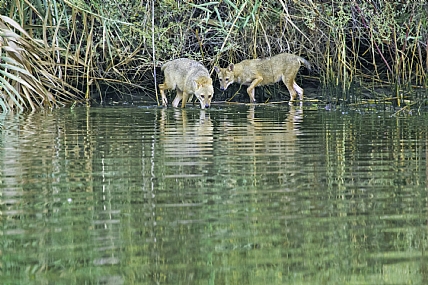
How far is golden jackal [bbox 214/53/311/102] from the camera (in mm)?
15977

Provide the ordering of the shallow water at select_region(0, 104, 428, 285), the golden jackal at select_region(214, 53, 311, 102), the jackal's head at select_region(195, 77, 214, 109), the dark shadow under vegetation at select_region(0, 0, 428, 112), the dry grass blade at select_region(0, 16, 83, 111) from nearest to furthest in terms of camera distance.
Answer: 1. the shallow water at select_region(0, 104, 428, 285)
2. the dry grass blade at select_region(0, 16, 83, 111)
3. the dark shadow under vegetation at select_region(0, 0, 428, 112)
4. the jackal's head at select_region(195, 77, 214, 109)
5. the golden jackal at select_region(214, 53, 311, 102)

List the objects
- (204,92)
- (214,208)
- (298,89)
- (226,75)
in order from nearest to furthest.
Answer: (214,208), (204,92), (226,75), (298,89)

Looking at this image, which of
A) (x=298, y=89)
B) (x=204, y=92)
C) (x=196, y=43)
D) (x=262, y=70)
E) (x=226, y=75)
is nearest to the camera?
(x=204, y=92)

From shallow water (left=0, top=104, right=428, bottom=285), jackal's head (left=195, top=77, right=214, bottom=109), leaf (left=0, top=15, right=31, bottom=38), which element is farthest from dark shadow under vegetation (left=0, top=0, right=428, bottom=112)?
shallow water (left=0, top=104, right=428, bottom=285)

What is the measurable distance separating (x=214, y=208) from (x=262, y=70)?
1103 centimetres

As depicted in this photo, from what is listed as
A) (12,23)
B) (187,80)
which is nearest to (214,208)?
(12,23)

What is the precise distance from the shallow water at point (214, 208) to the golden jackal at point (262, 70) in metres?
6.38

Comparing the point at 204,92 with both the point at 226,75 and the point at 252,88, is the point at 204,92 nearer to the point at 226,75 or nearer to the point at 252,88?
the point at 226,75

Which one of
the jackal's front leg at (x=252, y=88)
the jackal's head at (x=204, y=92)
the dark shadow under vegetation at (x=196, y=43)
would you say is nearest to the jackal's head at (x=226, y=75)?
the dark shadow under vegetation at (x=196, y=43)

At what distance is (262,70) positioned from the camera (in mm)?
16172

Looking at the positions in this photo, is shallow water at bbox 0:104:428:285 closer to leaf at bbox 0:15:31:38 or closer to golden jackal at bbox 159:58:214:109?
leaf at bbox 0:15:31:38

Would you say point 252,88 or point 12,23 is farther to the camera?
point 252,88

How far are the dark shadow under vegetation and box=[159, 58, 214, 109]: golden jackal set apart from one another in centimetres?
26

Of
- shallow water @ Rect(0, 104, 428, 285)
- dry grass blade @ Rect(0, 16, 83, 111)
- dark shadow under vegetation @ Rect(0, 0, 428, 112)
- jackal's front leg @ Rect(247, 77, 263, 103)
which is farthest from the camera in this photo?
jackal's front leg @ Rect(247, 77, 263, 103)
